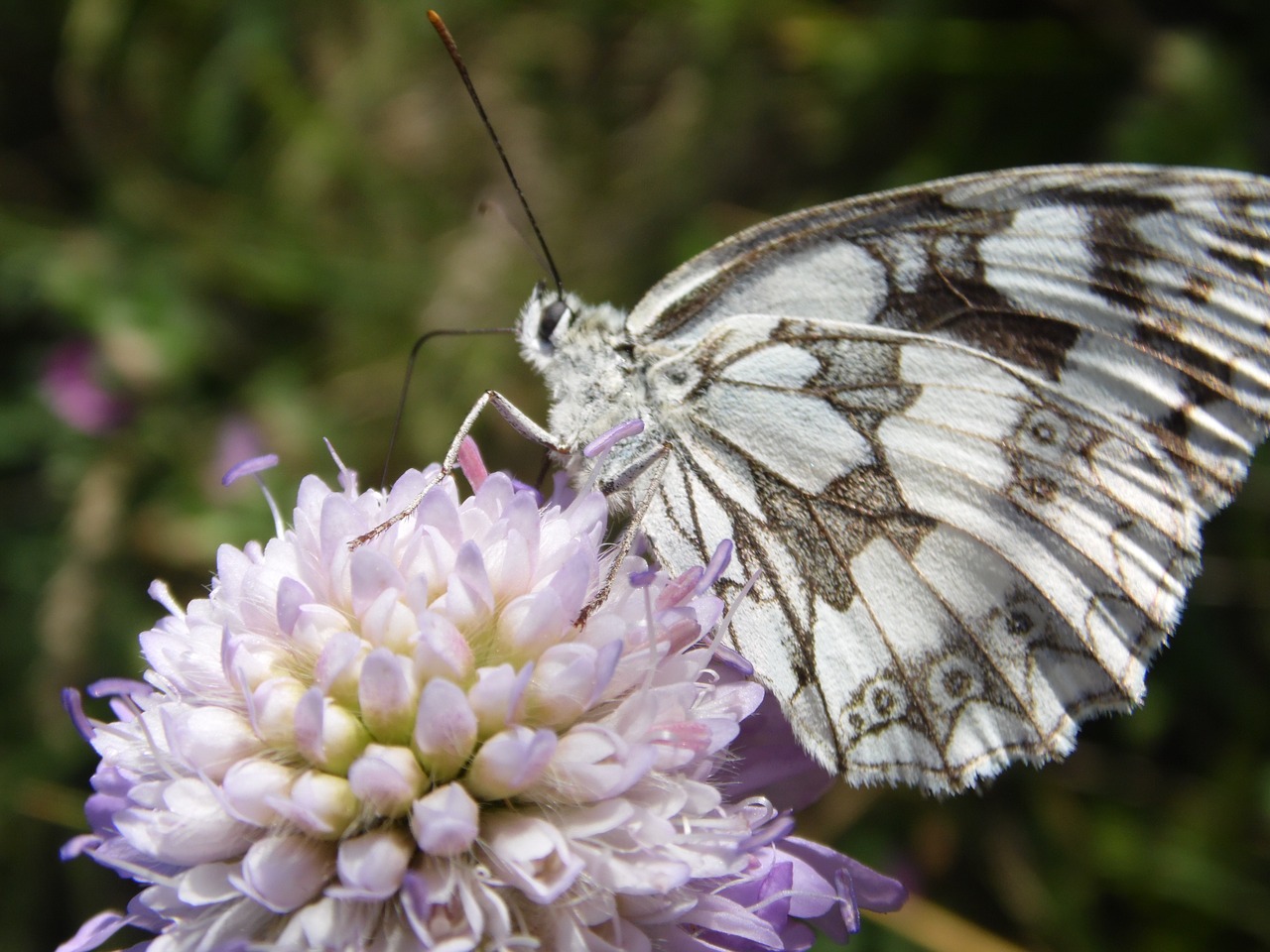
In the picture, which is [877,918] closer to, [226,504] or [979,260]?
[979,260]

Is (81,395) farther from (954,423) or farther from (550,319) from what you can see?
(954,423)

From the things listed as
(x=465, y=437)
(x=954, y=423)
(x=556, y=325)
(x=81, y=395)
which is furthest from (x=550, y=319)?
(x=81, y=395)

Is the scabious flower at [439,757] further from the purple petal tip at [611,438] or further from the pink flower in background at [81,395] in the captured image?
the pink flower in background at [81,395]

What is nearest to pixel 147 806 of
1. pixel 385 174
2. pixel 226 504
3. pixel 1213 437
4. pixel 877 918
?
pixel 1213 437

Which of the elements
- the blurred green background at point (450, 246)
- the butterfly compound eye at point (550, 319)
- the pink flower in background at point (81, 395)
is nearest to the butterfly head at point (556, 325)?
the butterfly compound eye at point (550, 319)

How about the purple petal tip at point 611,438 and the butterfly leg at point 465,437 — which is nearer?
the butterfly leg at point 465,437

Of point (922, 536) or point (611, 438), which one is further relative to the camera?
point (922, 536)

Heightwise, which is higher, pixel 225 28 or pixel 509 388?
pixel 225 28
